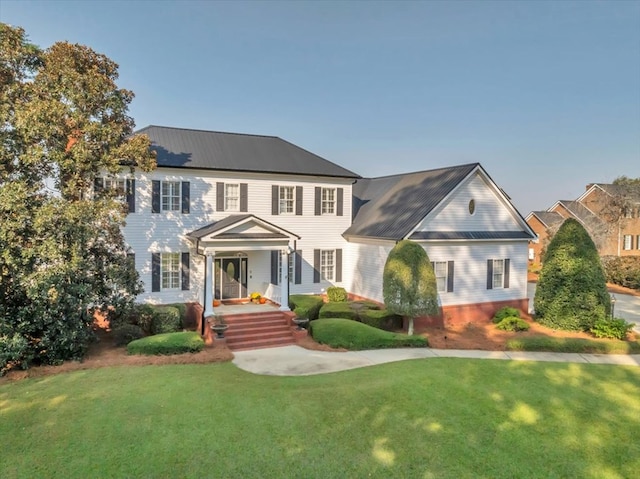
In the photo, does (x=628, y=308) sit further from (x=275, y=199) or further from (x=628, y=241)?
(x=628, y=241)

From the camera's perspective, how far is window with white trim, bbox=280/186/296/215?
1997cm

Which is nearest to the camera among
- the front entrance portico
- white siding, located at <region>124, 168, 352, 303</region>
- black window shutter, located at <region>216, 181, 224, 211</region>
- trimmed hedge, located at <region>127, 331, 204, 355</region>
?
trimmed hedge, located at <region>127, 331, 204, 355</region>

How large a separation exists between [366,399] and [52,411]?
6.19 metres

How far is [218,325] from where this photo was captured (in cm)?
1444

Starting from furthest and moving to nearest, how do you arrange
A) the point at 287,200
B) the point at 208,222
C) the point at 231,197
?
the point at 287,200 < the point at 231,197 < the point at 208,222

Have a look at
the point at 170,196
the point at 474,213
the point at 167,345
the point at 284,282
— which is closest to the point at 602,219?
the point at 474,213

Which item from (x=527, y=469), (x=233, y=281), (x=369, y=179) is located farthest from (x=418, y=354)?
(x=369, y=179)

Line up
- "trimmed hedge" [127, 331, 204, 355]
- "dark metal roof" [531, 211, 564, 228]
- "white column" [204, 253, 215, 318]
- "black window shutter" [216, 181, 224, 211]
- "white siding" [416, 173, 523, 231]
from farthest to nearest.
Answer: "dark metal roof" [531, 211, 564, 228]
"white siding" [416, 173, 523, 231]
"black window shutter" [216, 181, 224, 211]
"white column" [204, 253, 215, 318]
"trimmed hedge" [127, 331, 204, 355]

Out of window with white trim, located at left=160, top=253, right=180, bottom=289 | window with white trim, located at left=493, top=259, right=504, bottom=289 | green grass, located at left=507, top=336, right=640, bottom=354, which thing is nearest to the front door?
window with white trim, located at left=160, top=253, right=180, bottom=289

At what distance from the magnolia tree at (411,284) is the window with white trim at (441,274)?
3051 millimetres

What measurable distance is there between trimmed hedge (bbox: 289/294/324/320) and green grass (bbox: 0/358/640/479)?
6.16m

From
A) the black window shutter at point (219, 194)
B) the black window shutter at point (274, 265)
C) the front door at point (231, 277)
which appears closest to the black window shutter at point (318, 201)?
the black window shutter at point (274, 265)

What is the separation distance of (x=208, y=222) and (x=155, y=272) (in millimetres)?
3010

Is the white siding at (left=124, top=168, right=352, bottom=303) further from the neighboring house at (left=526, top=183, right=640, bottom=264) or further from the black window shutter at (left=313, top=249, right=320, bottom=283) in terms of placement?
the neighboring house at (left=526, top=183, right=640, bottom=264)
